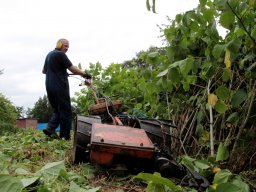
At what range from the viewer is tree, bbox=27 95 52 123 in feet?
167

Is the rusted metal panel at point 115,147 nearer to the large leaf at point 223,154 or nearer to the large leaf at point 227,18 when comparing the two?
the large leaf at point 223,154

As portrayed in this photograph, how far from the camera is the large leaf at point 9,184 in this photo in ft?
6.80

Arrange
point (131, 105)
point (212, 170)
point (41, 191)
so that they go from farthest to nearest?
point (131, 105), point (212, 170), point (41, 191)

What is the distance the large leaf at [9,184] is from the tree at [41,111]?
49121 mm

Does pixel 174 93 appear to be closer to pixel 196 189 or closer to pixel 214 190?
pixel 196 189

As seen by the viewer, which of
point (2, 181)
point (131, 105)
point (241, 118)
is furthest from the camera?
point (131, 105)

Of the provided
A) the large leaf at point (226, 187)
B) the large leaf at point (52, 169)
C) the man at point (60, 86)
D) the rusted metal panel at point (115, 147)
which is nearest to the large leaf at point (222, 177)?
the large leaf at point (226, 187)

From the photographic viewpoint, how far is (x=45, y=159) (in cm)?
423

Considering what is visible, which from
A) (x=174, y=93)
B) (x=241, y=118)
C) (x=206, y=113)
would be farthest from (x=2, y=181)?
(x=174, y=93)

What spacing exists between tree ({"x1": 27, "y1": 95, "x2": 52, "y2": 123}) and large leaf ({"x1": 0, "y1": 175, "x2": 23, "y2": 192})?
49121 millimetres

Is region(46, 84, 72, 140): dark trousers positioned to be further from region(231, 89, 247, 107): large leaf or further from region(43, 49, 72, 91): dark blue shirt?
region(231, 89, 247, 107): large leaf

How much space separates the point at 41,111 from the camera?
52375 mm

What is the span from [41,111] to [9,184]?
169ft

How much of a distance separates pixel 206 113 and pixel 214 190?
1718mm
